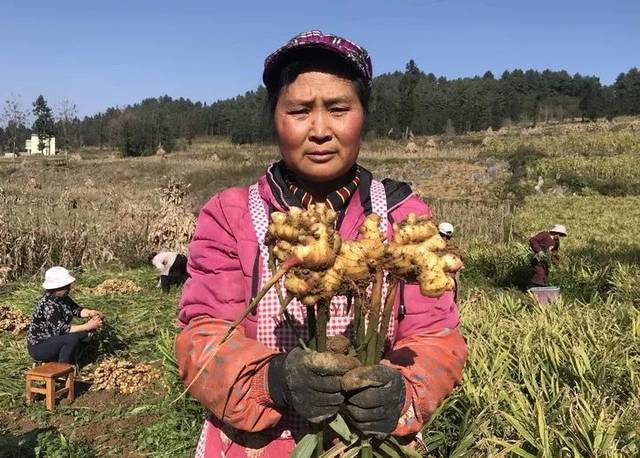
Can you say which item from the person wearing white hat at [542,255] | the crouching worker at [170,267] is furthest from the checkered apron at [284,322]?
the person wearing white hat at [542,255]

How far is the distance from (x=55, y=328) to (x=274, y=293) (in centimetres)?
520

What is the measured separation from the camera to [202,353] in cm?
124

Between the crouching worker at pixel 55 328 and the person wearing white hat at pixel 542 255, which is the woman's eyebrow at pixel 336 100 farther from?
the person wearing white hat at pixel 542 255

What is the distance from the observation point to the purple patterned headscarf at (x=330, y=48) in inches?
53.1

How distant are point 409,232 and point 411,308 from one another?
0.32m

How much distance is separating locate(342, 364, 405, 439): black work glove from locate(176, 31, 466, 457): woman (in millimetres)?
33

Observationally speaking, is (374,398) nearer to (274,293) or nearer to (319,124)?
(274,293)

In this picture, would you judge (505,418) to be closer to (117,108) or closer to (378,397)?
(378,397)

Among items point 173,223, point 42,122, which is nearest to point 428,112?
point 42,122

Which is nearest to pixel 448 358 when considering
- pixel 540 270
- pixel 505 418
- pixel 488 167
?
pixel 505 418

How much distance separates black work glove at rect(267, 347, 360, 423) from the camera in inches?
43.1

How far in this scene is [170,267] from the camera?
8609mm

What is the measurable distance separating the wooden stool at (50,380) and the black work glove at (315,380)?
4.78 m

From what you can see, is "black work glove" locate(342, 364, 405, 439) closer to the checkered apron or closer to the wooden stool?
the checkered apron
